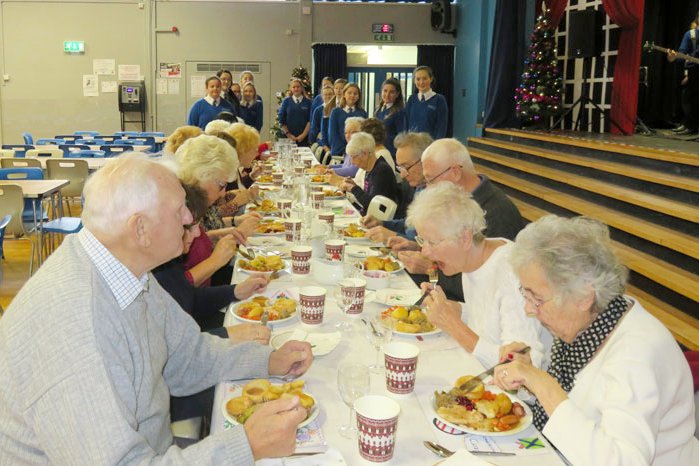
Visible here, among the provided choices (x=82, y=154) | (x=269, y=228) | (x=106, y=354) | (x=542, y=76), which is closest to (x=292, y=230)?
(x=269, y=228)

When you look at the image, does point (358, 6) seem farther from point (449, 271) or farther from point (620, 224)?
point (449, 271)

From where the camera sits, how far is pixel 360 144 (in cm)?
506

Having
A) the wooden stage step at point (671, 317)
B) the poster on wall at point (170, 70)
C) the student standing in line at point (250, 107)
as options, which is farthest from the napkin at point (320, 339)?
the poster on wall at point (170, 70)

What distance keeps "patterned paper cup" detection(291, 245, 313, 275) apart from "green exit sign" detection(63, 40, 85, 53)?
12188mm

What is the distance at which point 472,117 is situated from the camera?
496 inches

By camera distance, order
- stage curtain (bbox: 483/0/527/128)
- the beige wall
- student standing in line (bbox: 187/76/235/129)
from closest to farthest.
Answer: student standing in line (bbox: 187/76/235/129)
stage curtain (bbox: 483/0/527/128)
the beige wall

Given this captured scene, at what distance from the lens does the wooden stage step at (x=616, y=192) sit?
4.86 metres

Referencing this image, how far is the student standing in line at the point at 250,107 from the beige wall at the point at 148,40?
3.44 m

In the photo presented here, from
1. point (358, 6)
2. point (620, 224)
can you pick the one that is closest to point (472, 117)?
point (358, 6)

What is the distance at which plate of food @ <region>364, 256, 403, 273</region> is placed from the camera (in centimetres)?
291

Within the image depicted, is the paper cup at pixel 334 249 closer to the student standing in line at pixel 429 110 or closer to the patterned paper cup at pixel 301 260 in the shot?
the patterned paper cup at pixel 301 260

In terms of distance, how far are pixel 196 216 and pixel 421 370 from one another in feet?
3.32

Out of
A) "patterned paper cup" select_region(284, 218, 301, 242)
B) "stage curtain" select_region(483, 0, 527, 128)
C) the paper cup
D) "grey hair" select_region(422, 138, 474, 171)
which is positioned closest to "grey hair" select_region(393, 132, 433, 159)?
"grey hair" select_region(422, 138, 474, 171)

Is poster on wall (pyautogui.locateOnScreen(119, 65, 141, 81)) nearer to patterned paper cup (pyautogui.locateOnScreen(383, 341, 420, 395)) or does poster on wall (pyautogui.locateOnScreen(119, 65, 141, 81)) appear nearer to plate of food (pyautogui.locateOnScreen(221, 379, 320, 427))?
plate of food (pyautogui.locateOnScreen(221, 379, 320, 427))
